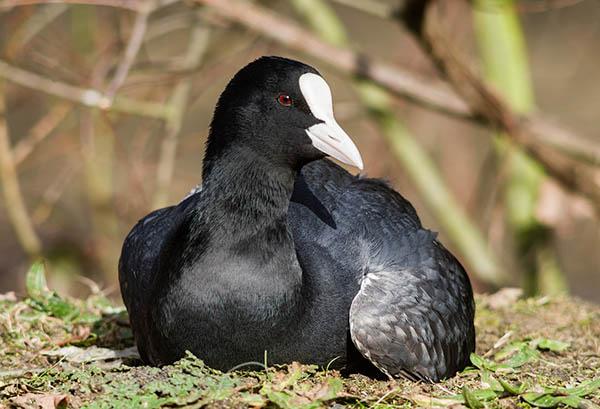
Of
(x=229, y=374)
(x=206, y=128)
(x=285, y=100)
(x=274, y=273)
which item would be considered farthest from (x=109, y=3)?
(x=229, y=374)

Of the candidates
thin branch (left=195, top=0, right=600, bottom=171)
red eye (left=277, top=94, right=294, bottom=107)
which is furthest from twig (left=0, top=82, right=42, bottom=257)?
red eye (left=277, top=94, right=294, bottom=107)

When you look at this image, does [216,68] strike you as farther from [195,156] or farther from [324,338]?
[195,156]

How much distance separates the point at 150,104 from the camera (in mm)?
8344

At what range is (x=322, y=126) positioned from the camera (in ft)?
16.3

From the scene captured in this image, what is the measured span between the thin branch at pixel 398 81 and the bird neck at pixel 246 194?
120 inches

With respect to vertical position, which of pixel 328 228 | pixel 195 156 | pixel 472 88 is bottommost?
pixel 195 156

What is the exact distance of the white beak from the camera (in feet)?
16.1

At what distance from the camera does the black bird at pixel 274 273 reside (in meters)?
4.82

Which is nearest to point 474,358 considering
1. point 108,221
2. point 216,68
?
point 216,68

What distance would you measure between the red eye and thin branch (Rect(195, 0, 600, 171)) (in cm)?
294

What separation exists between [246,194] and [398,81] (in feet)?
11.9

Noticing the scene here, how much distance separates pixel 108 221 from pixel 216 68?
1.69 metres

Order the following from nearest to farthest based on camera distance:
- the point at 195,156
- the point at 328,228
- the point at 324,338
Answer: the point at 324,338 → the point at 328,228 → the point at 195,156

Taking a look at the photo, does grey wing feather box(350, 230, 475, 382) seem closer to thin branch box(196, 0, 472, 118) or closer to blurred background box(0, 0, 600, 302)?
blurred background box(0, 0, 600, 302)
